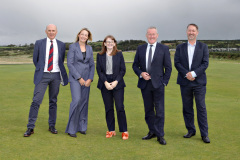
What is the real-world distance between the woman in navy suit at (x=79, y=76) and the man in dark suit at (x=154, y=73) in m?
0.97

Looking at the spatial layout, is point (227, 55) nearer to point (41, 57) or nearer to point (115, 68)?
point (115, 68)

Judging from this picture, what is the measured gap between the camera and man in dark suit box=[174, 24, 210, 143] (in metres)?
5.12

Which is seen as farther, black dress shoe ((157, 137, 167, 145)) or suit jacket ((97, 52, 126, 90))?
suit jacket ((97, 52, 126, 90))

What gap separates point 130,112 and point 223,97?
4578mm

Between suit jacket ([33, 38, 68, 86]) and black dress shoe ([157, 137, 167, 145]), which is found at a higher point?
suit jacket ([33, 38, 68, 86])

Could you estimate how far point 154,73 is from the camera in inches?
197

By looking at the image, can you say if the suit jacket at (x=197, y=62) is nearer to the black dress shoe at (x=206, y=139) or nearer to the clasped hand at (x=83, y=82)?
the black dress shoe at (x=206, y=139)

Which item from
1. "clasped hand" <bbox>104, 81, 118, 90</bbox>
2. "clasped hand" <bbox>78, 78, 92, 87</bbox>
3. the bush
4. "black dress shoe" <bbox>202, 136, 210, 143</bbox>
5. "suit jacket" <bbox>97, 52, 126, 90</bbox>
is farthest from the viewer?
the bush

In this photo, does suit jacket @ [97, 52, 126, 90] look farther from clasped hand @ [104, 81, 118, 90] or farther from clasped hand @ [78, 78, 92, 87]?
clasped hand @ [78, 78, 92, 87]

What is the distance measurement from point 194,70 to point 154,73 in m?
0.73

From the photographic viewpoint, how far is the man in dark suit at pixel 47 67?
5.41 meters

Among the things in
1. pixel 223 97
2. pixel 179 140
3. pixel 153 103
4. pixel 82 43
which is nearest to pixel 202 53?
pixel 153 103

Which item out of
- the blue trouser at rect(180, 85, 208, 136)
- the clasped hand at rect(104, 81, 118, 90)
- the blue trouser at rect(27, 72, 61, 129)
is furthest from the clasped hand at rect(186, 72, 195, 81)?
the blue trouser at rect(27, 72, 61, 129)

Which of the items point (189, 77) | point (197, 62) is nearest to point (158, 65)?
point (189, 77)
